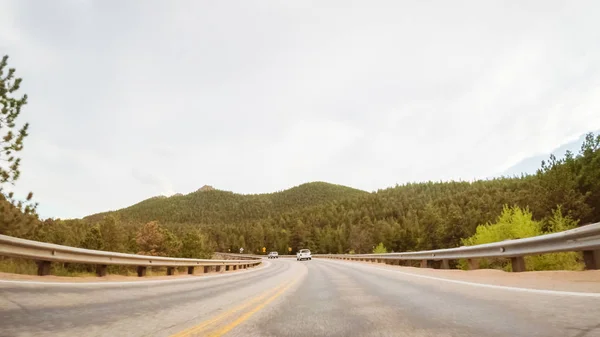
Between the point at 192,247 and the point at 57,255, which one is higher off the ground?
the point at 192,247

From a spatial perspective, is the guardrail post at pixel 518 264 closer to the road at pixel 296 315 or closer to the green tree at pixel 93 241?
the road at pixel 296 315

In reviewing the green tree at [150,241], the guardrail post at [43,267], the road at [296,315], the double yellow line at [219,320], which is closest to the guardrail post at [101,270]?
the guardrail post at [43,267]

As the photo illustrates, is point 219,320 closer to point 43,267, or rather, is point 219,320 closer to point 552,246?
point 43,267

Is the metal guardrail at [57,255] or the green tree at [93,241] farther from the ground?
the green tree at [93,241]

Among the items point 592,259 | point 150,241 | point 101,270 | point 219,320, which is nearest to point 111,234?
point 150,241

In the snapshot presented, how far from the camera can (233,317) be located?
17.7 ft

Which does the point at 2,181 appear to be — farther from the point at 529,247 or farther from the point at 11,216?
the point at 529,247

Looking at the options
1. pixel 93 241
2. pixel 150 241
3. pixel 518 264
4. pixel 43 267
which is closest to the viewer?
pixel 43 267

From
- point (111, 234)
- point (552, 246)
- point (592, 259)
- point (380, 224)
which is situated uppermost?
point (380, 224)

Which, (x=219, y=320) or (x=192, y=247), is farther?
(x=192, y=247)

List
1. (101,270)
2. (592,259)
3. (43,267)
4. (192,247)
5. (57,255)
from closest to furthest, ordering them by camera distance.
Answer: (592,259), (57,255), (43,267), (101,270), (192,247)

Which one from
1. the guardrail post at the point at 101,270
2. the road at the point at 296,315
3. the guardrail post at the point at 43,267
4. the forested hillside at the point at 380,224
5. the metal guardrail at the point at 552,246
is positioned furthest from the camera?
the forested hillside at the point at 380,224

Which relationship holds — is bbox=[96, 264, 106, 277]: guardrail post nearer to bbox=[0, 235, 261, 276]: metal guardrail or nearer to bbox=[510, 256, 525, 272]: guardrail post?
bbox=[0, 235, 261, 276]: metal guardrail

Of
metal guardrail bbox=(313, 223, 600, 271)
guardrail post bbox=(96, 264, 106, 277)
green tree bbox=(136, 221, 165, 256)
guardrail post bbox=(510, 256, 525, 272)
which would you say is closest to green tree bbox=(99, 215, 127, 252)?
green tree bbox=(136, 221, 165, 256)
